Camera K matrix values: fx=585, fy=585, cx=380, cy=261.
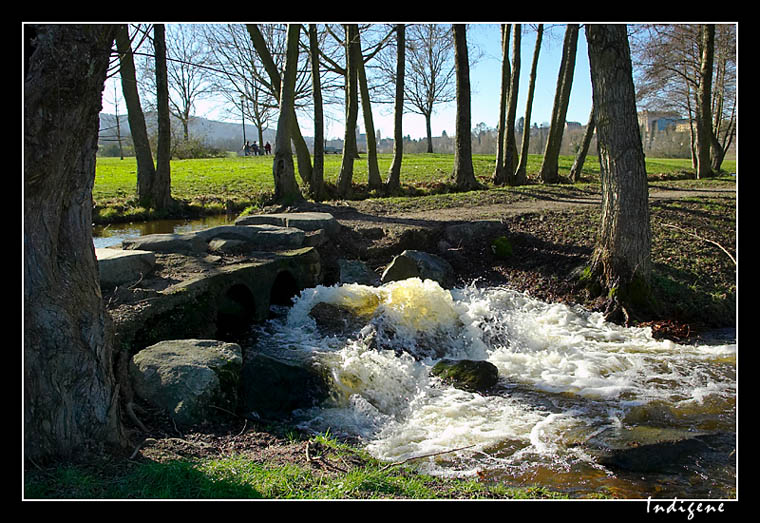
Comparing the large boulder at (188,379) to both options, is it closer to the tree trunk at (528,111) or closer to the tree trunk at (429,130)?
the tree trunk at (528,111)

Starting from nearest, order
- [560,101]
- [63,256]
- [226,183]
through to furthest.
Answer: [63,256]
[560,101]
[226,183]

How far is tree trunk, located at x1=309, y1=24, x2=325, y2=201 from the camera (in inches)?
683

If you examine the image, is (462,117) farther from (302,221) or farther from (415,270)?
(415,270)

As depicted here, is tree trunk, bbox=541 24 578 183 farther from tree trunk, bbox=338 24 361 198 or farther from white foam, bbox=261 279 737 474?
white foam, bbox=261 279 737 474

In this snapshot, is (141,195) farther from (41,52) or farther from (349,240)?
(41,52)

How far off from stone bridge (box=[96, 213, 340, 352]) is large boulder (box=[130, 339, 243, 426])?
0.93 meters

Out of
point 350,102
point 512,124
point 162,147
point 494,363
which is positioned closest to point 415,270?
point 494,363

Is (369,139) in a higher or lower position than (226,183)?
higher

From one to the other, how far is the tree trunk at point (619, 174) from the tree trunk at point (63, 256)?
7.26 meters

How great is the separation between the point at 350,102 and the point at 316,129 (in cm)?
143

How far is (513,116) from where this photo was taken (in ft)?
69.2

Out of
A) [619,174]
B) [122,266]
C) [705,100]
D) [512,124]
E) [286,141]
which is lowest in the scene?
[122,266]

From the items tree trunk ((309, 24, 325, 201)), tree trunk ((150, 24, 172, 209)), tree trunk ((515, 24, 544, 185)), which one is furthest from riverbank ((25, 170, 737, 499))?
tree trunk ((150, 24, 172, 209))

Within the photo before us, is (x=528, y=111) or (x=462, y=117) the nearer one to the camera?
(x=462, y=117)
